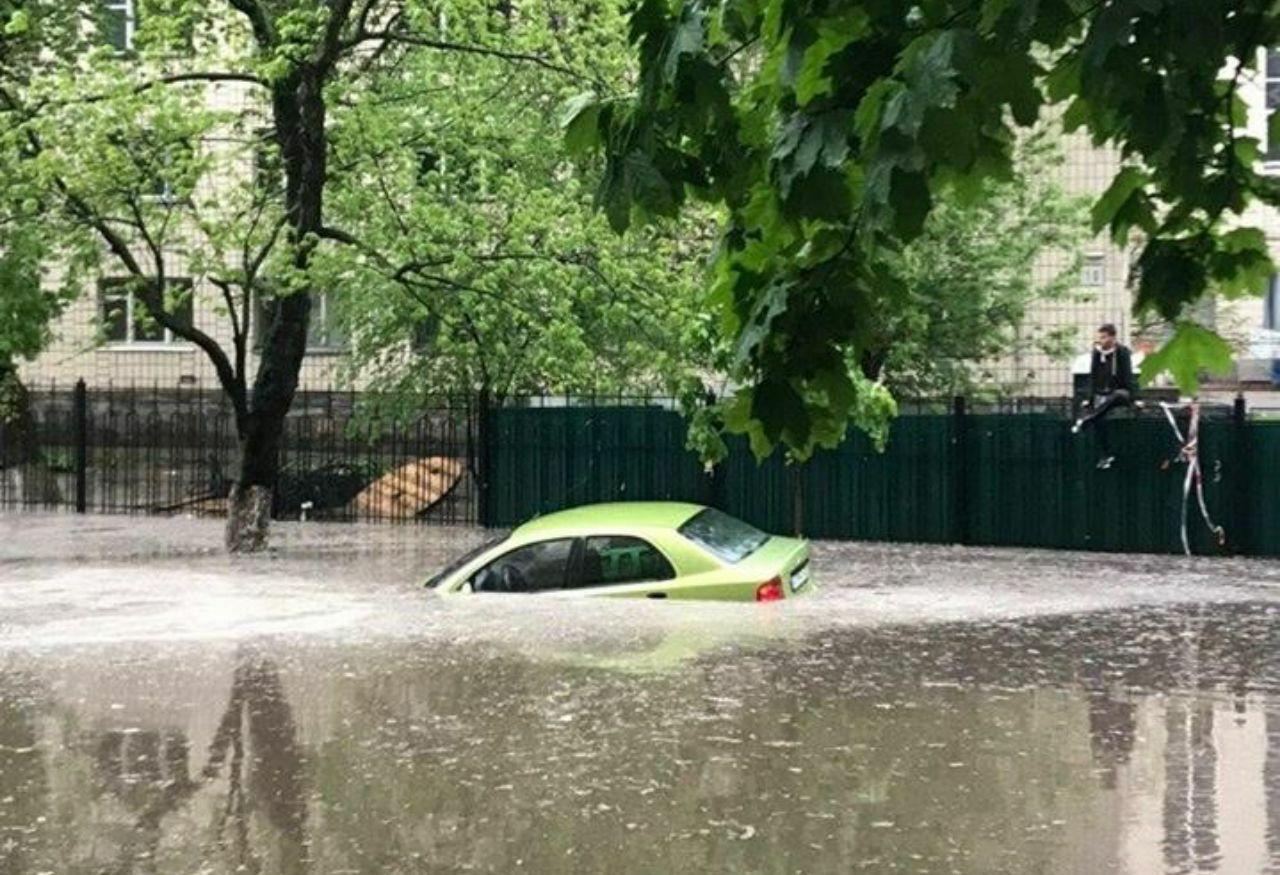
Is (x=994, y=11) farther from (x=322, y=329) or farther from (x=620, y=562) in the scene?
(x=322, y=329)

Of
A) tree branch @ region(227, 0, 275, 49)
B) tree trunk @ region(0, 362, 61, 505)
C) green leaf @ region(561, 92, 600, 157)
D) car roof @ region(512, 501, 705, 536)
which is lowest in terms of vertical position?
car roof @ region(512, 501, 705, 536)

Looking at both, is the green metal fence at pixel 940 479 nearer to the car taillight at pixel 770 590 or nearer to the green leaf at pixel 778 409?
the car taillight at pixel 770 590

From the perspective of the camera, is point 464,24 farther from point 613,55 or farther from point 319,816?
point 319,816

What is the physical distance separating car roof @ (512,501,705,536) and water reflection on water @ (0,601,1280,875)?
152 centimetres

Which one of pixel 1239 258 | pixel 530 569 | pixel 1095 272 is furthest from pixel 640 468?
pixel 1239 258

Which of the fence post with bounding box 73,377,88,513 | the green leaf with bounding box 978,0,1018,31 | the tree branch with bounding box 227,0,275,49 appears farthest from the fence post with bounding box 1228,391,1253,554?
the fence post with bounding box 73,377,88,513

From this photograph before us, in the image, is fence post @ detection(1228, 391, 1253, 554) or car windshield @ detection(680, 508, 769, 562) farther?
fence post @ detection(1228, 391, 1253, 554)

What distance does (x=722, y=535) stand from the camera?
1356cm

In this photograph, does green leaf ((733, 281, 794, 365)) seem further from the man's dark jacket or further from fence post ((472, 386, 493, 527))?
fence post ((472, 386, 493, 527))

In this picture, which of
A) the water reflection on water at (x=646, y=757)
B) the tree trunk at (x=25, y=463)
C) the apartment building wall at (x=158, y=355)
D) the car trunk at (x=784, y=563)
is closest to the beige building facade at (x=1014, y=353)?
the apartment building wall at (x=158, y=355)

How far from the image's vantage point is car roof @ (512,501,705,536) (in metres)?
13.1

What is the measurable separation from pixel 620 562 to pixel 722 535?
3.18 ft

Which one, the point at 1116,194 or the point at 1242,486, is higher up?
the point at 1116,194

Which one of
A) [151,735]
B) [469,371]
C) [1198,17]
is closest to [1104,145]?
[1198,17]
